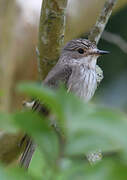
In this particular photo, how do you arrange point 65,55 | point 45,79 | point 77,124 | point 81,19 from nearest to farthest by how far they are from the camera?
point 77,124 → point 45,79 → point 65,55 → point 81,19

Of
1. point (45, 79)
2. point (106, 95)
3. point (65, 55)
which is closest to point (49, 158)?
point (45, 79)

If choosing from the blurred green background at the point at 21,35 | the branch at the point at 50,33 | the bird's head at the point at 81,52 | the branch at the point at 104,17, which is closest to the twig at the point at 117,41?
the blurred green background at the point at 21,35

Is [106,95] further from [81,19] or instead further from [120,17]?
[81,19]

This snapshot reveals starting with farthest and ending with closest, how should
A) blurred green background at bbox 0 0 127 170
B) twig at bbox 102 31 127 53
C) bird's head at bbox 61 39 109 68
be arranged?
blurred green background at bbox 0 0 127 170
twig at bbox 102 31 127 53
bird's head at bbox 61 39 109 68

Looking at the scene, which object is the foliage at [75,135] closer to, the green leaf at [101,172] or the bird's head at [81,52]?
the green leaf at [101,172]

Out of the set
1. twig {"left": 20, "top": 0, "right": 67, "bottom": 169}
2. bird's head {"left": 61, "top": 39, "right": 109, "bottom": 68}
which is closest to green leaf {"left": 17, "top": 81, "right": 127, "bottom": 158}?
twig {"left": 20, "top": 0, "right": 67, "bottom": 169}

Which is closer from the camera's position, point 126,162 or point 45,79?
point 126,162

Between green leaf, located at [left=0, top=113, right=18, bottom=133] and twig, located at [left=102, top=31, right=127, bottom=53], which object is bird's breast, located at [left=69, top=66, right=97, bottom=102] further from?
green leaf, located at [left=0, top=113, right=18, bottom=133]
